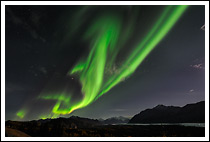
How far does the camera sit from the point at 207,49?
6.50 meters

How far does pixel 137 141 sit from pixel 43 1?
7026 mm

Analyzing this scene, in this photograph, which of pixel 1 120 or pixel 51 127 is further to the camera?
pixel 51 127

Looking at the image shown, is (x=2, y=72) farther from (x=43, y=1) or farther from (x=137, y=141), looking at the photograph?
(x=137, y=141)

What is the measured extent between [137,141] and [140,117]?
414ft

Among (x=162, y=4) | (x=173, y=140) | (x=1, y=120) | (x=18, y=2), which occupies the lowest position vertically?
(x=173, y=140)

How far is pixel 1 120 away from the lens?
20.5 ft

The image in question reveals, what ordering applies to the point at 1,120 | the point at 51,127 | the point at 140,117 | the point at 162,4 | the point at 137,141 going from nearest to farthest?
the point at 137,141
the point at 1,120
the point at 162,4
the point at 51,127
the point at 140,117

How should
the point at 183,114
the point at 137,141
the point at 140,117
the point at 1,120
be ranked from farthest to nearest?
the point at 140,117 < the point at 183,114 < the point at 1,120 < the point at 137,141

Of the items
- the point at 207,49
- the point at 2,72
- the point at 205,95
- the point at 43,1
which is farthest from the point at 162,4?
the point at 2,72

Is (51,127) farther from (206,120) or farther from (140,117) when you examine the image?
(140,117)

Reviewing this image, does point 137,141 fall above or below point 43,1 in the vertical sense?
below

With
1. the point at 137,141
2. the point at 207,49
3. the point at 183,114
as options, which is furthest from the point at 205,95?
the point at 183,114

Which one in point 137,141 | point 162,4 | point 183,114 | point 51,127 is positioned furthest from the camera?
point 183,114

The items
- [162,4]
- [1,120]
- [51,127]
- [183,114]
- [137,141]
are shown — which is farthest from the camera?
[183,114]
